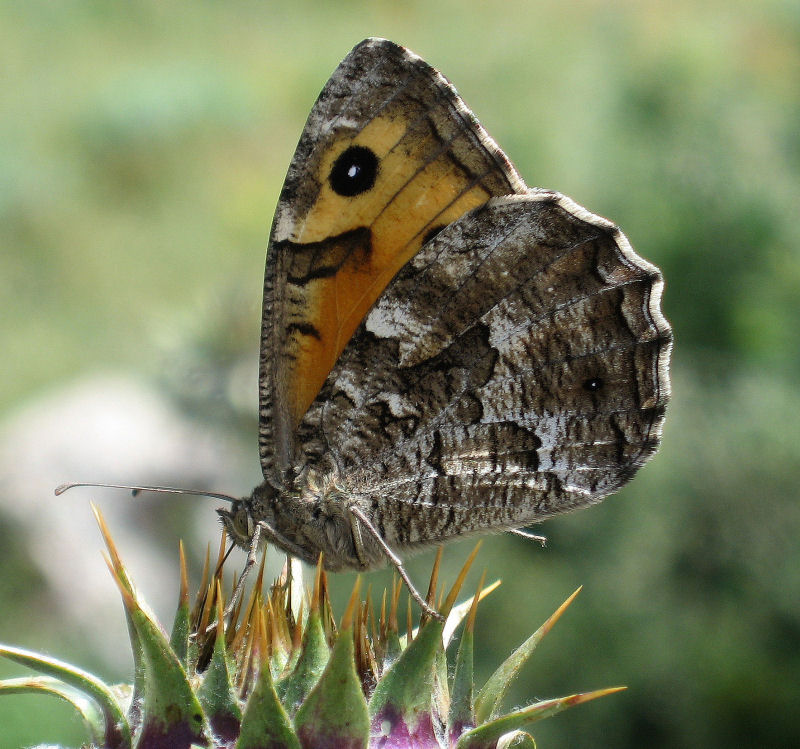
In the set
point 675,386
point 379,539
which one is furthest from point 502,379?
point 675,386

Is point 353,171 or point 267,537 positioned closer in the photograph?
point 267,537

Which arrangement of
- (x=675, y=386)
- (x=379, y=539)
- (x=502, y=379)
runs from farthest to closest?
(x=675, y=386), (x=502, y=379), (x=379, y=539)

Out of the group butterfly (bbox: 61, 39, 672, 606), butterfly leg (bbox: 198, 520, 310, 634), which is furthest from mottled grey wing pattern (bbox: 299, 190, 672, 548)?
butterfly leg (bbox: 198, 520, 310, 634)

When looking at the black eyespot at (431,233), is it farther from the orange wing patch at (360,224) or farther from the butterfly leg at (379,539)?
the butterfly leg at (379,539)

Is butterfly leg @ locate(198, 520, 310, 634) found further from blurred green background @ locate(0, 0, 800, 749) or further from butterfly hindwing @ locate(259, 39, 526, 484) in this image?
blurred green background @ locate(0, 0, 800, 749)

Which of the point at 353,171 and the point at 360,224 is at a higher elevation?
the point at 353,171

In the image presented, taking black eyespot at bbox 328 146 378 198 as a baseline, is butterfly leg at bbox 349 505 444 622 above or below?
below

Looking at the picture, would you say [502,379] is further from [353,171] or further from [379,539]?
[353,171]
